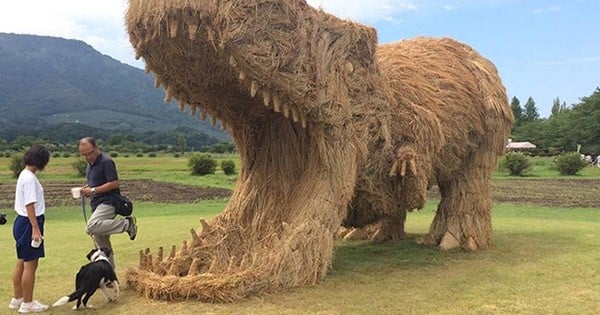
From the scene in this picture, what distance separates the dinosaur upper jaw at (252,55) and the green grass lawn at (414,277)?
1.66 metres

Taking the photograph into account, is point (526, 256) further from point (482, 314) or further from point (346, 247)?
point (482, 314)

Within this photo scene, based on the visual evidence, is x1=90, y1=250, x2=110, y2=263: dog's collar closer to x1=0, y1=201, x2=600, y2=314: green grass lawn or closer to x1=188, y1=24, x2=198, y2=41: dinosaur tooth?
x1=0, y1=201, x2=600, y2=314: green grass lawn

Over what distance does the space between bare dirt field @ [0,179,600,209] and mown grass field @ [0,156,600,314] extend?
22.0ft

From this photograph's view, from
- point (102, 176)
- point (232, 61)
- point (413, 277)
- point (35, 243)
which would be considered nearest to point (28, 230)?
point (35, 243)

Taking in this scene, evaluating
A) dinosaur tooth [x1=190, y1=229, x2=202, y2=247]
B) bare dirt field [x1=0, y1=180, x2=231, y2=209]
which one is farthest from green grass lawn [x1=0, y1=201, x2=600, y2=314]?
bare dirt field [x1=0, y1=180, x2=231, y2=209]

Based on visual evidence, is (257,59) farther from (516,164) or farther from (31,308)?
(516,164)

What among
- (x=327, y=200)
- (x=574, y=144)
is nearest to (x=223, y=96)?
(x=327, y=200)

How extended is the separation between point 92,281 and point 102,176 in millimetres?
1165

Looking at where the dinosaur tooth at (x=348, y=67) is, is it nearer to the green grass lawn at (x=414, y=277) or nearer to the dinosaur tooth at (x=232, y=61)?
the dinosaur tooth at (x=232, y=61)

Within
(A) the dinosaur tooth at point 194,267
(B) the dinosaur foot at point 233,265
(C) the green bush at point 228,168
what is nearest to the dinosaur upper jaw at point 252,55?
(B) the dinosaur foot at point 233,265

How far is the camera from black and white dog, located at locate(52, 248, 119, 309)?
5020mm

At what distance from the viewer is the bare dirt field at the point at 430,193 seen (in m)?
17.2

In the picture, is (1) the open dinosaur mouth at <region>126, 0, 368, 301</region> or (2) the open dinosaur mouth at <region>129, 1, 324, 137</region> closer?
(2) the open dinosaur mouth at <region>129, 1, 324, 137</region>

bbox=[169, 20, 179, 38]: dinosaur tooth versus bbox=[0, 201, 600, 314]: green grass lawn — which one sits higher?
bbox=[169, 20, 179, 38]: dinosaur tooth
